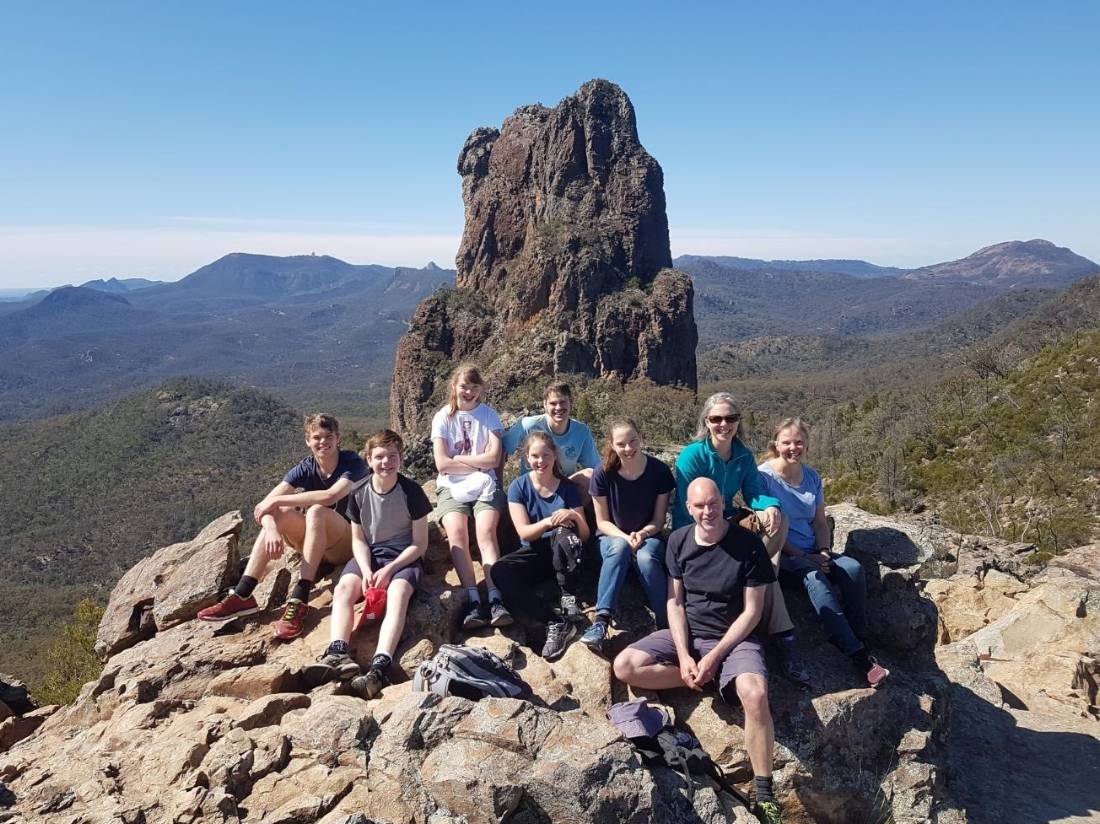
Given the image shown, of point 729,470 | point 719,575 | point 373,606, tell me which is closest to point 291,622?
point 373,606

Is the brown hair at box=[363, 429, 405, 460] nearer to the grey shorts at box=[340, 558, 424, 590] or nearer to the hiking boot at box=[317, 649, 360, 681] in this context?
the grey shorts at box=[340, 558, 424, 590]

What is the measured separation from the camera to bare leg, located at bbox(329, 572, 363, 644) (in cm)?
626

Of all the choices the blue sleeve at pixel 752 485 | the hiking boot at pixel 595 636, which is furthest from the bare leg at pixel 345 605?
the blue sleeve at pixel 752 485

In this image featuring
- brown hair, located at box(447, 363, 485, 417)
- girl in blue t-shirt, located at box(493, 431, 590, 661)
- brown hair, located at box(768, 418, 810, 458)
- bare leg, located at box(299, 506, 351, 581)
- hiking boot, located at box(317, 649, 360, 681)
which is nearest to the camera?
hiking boot, located at box(317, 649, 360, 681)

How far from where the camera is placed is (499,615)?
6.39 meters

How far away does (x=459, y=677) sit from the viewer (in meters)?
5.15

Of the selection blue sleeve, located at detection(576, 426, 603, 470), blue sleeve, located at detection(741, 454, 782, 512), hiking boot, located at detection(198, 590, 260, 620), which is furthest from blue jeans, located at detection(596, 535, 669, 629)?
hiking boot, located at detection(198, 590, 260, 620)

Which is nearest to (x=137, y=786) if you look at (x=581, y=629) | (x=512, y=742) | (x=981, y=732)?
(x=512, y=742)

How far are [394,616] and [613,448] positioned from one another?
2535 mm

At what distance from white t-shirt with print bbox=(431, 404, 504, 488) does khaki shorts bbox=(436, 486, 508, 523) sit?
18cm

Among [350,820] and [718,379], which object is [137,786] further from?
[718,379]

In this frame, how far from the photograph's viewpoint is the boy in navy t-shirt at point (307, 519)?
276 inches

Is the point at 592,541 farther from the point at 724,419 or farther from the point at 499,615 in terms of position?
the point at 724,419

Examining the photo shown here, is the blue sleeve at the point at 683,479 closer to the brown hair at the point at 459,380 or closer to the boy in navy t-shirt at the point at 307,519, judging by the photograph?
the brown hair at the point at 459,380
